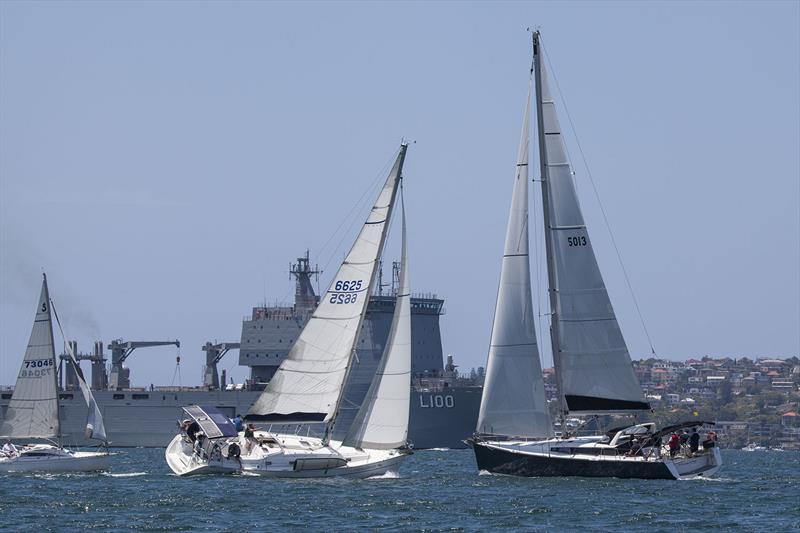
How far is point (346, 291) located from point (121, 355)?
47.7 meters

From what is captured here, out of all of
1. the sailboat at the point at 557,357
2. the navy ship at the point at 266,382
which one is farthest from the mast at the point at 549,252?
the navy ship at the point at 266,382

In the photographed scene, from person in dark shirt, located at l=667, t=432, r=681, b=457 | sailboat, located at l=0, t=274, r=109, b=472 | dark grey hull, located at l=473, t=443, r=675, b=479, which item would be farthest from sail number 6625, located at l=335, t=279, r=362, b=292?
sailboat, located at l=0, t=274, r=109, b=472

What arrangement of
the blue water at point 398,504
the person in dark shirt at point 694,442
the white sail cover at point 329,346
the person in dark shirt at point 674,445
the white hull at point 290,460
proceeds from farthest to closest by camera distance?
1. the white sail cover at point 329,346
2. the person in dark shirt at point 694,442
3. the person in dark shirt at point 674,445
4. the white hull at point 290,460
5. the blue water at point 398,504

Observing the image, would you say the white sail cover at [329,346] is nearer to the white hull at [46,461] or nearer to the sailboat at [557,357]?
the sailboat at [557,357]

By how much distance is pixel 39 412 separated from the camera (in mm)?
36406

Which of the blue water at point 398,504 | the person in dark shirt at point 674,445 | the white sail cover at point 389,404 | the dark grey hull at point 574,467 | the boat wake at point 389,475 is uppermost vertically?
the white sail cover at point 389,404

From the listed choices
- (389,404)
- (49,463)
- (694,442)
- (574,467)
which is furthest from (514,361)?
(49,463)

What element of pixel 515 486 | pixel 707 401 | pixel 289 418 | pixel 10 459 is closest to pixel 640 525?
pixel 515 486

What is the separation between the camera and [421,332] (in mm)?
73562

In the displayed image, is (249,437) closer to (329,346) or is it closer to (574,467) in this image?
(329,346)

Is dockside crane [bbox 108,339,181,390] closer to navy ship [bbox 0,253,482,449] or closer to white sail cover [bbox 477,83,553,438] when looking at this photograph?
navy ship [bbox 0,253,482,449]

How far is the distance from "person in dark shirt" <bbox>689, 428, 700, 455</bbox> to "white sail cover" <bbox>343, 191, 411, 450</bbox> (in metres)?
6.30

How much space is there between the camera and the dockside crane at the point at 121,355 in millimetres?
77625

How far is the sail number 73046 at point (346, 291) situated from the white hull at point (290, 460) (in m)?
3.18
